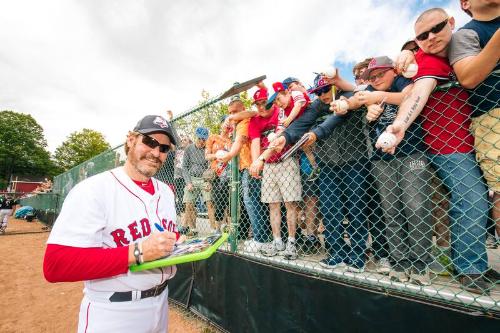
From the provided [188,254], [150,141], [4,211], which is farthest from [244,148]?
[4,211]

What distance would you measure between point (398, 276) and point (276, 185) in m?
1.55

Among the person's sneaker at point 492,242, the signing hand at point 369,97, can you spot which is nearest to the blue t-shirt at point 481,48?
the signing hand at point 369,97

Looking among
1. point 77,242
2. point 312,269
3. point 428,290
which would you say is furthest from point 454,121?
point 77,242

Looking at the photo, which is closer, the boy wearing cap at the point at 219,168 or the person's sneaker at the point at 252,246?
the person's sneaker at the point at 252,246

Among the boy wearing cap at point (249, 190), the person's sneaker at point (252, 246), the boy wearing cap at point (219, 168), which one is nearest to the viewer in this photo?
the person's sneaker at point (252, 246)

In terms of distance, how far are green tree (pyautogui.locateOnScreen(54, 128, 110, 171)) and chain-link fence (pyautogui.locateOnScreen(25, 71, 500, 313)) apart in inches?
2258

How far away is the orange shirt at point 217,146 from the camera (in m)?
4.12

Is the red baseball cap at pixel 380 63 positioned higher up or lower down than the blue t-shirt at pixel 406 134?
higher up

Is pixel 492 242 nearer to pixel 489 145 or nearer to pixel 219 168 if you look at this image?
pixel 489 145

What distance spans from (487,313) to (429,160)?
107 centimetres

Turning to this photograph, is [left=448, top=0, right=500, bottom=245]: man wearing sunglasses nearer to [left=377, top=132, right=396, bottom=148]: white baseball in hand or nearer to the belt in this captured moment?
[left=377, top=132, right=396, bottom=148]: white baseball in hand

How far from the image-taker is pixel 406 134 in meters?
2.10

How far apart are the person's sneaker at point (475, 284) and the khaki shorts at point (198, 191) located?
3.49 m

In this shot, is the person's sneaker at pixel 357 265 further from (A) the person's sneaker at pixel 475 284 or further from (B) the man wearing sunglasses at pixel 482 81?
(B) the man wearing sunglasses at pixel 482 81
